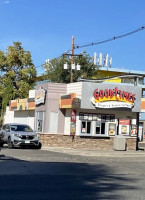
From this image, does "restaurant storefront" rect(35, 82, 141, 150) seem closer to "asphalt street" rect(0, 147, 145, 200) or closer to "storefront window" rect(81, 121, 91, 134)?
"storefront window" rect(81, 121, 91, 134)

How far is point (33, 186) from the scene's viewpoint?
10.0 meters

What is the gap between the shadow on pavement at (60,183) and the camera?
8914mm

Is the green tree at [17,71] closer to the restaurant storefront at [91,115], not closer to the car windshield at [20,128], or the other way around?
the restaurant storefront at [91,115]

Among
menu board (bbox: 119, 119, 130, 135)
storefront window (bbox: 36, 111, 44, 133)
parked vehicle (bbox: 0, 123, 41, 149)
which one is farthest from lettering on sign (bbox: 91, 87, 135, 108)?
parked vehicle (bbox: 0, 123, 41, 149)

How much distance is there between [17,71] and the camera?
51.1m

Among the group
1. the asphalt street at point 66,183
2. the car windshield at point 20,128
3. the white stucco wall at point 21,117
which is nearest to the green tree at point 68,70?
the white stucco wall at point 21,117

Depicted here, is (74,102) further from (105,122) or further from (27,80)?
(27,80)

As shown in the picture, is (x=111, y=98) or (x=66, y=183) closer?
(x=66, y=183)

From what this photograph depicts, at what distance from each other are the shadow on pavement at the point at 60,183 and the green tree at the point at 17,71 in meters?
35.3

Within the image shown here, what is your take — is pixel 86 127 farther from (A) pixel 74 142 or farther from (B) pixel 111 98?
(B) pixel 111 98

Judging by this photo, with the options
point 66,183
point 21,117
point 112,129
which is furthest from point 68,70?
point 66,183

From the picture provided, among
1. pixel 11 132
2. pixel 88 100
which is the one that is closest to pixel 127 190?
pixel 11 132

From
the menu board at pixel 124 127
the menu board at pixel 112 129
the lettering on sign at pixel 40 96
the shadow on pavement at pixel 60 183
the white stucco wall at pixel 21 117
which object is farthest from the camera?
the white stucco wall at pixel 21 117

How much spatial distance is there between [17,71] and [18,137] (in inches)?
1074
